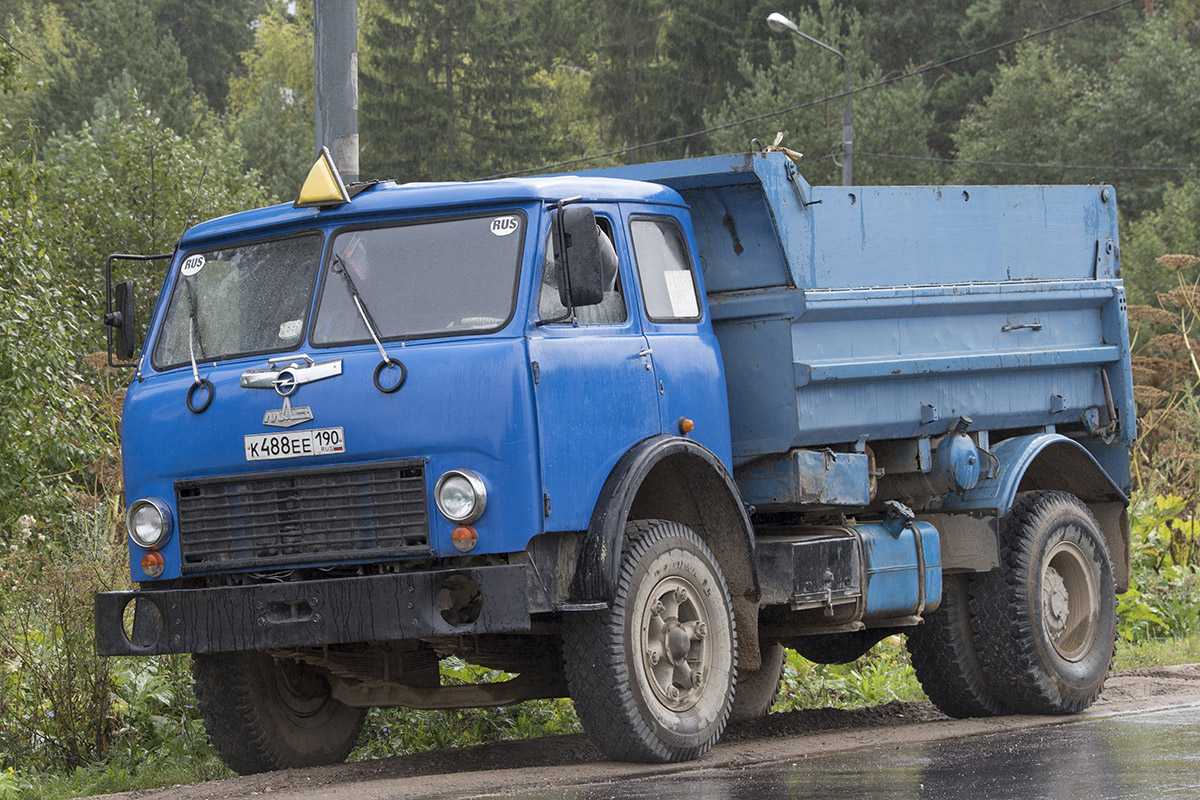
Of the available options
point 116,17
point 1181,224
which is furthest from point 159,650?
point 116,17

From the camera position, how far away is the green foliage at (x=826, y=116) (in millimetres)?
49906

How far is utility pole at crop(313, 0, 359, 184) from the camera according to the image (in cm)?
1014

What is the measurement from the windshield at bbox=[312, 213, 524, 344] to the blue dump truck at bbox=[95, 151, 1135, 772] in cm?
1

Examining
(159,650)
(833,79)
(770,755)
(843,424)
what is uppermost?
(833,79)

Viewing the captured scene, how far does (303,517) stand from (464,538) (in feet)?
2.36

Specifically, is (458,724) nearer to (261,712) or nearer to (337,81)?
(261,712)

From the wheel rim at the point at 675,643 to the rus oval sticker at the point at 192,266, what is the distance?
96.9 inches

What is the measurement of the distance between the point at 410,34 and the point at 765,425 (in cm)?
4648

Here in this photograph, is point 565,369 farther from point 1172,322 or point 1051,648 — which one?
point 1172,322

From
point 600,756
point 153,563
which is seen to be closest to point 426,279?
point 153,563

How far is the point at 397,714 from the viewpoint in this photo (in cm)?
1078

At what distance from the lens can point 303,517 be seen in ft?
27.5

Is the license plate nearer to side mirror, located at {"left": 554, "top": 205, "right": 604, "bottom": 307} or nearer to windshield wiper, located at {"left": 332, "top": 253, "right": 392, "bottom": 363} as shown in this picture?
windshield wiper, located at {"left": 332, "top": 253, "right": 392, "bottom": 363}

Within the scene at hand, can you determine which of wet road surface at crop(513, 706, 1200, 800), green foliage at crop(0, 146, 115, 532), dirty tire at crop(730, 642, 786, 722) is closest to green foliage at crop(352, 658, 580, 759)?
dirty tire at crop(730, 642, 786, 722)
